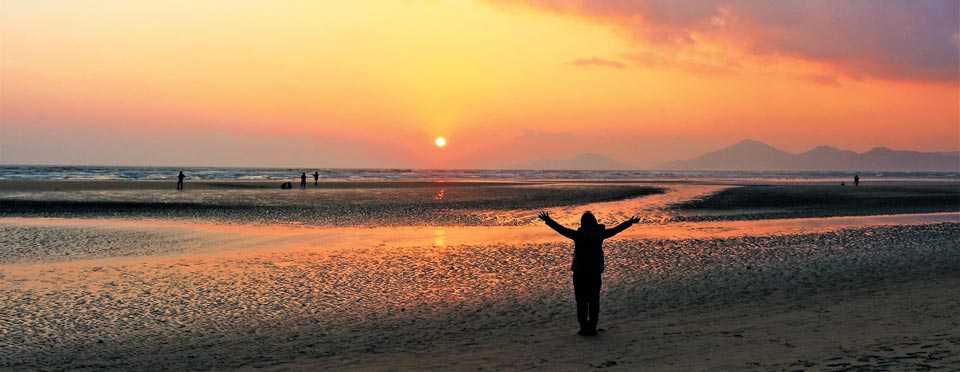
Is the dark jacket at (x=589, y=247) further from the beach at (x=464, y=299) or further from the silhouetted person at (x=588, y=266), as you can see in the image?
the beach at (x=464, y=299)

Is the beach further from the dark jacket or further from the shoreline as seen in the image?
the dark jacket

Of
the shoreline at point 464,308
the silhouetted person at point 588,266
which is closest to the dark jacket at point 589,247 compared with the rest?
the silhouetted person at point 588,266

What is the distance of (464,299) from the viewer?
14.8 m

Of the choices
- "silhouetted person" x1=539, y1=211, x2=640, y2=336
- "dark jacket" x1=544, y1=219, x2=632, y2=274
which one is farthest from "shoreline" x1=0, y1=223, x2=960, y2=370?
"dark jacket" x1=544, y1=219, x2=632, y2=274

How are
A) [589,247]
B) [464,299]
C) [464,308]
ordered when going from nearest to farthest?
[589,247] → [464,308] → [464,299]

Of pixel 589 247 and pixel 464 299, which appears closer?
pixel 589 247

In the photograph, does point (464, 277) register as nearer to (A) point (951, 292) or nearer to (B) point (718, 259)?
(B) point (718, 259)

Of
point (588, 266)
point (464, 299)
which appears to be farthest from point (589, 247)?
point (464, 299)

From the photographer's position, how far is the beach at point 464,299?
10.2m

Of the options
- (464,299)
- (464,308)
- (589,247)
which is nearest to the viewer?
(589,247)

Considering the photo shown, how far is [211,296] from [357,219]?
2029cm

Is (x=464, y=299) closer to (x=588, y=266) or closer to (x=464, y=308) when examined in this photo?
(x=464, y=308)

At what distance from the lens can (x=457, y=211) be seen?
1641 inches

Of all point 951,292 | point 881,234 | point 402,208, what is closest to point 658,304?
point 951,292
